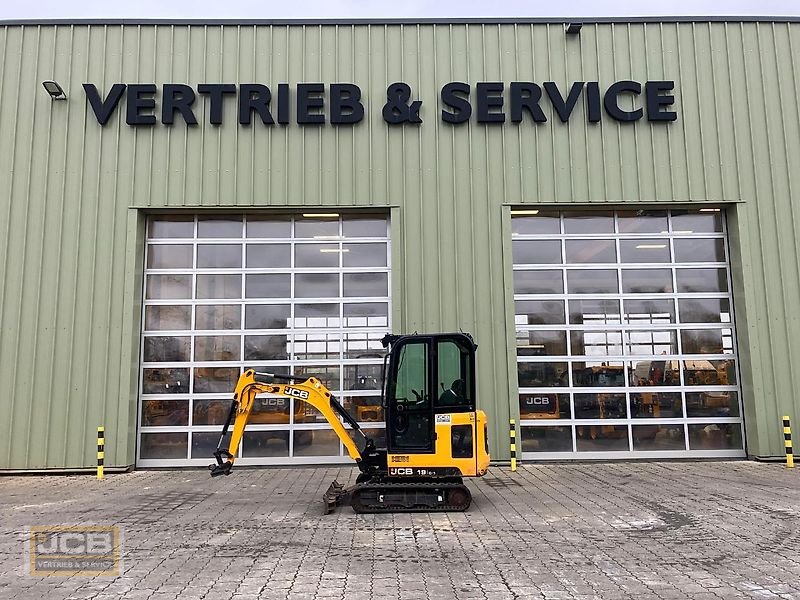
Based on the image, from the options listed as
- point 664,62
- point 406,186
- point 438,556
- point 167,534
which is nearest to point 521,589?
point 438,556

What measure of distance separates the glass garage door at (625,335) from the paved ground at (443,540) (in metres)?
1.65

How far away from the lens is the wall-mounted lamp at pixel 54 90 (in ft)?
36.3

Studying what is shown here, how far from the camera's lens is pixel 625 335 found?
11.6 metres

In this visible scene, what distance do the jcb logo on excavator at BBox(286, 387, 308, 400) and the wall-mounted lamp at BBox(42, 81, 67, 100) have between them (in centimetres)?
817

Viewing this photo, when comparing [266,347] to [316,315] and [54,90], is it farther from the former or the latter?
[54,90]

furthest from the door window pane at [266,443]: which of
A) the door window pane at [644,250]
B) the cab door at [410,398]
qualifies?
the door window pane at [644,250]

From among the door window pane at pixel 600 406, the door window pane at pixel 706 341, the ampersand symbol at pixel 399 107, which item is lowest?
the door window pane at pixel 600 406

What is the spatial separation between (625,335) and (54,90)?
1245 centimetres

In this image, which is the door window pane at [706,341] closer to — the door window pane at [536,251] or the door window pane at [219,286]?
the door window pane at [536,251]

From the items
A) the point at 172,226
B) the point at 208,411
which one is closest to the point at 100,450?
the point at 208,411

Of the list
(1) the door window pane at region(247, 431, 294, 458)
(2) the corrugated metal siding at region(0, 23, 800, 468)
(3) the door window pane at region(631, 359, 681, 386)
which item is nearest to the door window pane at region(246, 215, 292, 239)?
(2) the corrugated metal siding at region(0, 23, 800, 468)

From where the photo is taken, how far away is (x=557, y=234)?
11.8 metres

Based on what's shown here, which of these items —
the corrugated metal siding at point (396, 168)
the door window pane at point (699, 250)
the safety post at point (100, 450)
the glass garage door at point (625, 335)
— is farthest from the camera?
the door window pane at point (699, 250)

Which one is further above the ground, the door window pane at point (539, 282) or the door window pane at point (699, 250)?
the door window pane at point (699, 250)
